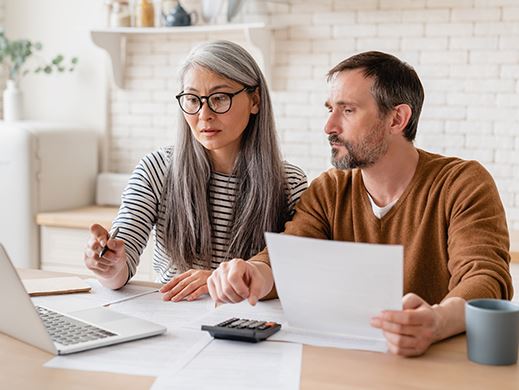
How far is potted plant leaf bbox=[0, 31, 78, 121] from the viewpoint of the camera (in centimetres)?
420

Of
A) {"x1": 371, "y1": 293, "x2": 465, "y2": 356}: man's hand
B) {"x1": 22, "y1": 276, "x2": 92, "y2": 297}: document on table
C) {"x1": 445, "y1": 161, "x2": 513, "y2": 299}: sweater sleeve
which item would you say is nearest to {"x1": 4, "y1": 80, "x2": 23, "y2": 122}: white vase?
{"x1": 22, "y1": 276, "x2": 92, "y2": 297}: document on table

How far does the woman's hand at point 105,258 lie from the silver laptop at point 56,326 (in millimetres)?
287

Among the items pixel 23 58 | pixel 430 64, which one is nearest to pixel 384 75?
pixel 430 64

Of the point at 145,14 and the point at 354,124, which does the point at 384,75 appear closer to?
the point at 354,124

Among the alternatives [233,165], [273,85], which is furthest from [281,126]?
[233,165]

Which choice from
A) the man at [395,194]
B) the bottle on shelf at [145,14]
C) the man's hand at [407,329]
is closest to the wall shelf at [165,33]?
the bottle on shelf at [145,14]

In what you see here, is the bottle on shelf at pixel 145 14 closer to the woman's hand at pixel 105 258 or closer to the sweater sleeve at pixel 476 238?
the woman's hand at pixel 105 258

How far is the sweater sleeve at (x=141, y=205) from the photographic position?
232 centimetres

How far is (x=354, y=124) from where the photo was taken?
7.04 feet

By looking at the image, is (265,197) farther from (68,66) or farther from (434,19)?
(68,66)

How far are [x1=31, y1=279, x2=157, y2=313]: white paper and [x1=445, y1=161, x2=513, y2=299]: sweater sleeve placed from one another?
30.0 inches

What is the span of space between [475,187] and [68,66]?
285 centimetres

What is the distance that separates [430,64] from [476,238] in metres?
1.86

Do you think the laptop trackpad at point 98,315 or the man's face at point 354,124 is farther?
the man's face at point 354,124
